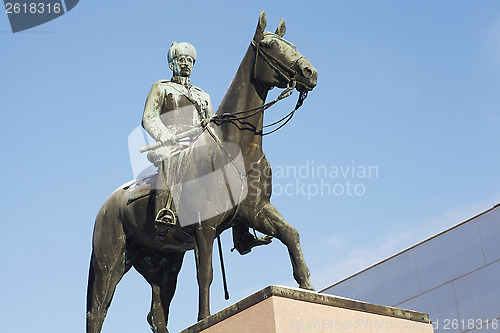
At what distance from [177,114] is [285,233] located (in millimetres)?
2324

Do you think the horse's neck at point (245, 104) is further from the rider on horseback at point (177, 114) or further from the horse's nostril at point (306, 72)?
the horse's nostril at point (306, 72)

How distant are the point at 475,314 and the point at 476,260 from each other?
1.52 m

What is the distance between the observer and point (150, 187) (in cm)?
1020

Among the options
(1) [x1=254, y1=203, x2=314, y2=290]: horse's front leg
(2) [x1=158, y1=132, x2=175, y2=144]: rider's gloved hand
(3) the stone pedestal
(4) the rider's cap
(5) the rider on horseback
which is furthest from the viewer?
(4) the rider's cap

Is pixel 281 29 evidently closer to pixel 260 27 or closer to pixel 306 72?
pixel 260 27

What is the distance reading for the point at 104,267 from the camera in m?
10.6

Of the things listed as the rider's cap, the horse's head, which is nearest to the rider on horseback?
the rider's cap

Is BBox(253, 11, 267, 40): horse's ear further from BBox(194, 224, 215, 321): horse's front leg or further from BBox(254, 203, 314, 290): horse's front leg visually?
BBox(194, 224, 215, 321): horse's front leg

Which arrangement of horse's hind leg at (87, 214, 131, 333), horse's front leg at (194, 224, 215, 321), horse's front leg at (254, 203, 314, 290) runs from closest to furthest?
horse's front leg at (254, 203, 314, 290)
horse's front leg at (194, 224, 215, 321)
horse's hind leg at (87, 214, 131, 333)

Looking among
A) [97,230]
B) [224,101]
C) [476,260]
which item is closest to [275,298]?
[224,101]

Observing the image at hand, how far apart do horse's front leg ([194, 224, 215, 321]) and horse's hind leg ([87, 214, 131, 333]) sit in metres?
1.62

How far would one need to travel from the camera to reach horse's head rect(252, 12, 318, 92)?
932 centimetres

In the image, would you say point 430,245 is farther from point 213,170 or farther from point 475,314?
point 213,170

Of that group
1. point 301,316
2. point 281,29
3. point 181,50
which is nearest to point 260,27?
point 281,29
